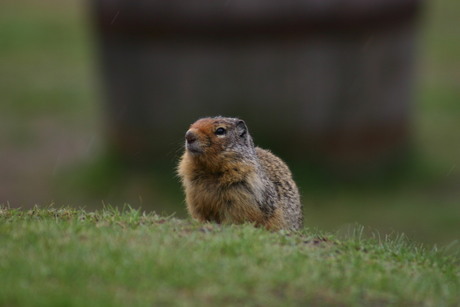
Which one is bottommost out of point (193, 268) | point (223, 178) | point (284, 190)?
point (193, 268)

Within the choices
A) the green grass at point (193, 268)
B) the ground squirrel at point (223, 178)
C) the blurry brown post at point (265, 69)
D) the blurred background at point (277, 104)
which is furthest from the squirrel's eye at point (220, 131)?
the blurry brown post at point (265, 69)

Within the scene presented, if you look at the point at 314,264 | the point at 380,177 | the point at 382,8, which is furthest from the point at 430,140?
the point at 314,264

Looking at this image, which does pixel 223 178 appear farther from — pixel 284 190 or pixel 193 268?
pixel 193 268

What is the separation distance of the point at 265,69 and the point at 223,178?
26.1 ft

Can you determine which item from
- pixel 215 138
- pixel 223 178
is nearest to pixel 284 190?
pixel 223 178

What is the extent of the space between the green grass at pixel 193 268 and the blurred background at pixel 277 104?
7724 mm

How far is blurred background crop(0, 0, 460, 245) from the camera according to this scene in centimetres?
1645

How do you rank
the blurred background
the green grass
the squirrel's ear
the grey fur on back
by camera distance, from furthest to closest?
the blurred background
the grey fur on back
the squirrel's ear
the green grass

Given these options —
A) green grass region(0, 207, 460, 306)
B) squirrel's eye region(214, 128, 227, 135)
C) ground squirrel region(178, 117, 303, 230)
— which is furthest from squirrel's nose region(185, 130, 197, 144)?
green grass region(0, 207, 460, 306)

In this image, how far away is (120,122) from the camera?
58.1 ft

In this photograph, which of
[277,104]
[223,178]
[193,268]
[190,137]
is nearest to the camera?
[193,268]

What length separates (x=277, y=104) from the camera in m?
16.8

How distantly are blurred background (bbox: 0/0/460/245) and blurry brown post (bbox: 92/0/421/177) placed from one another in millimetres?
24

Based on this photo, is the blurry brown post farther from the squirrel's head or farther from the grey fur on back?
the squirrel's head
